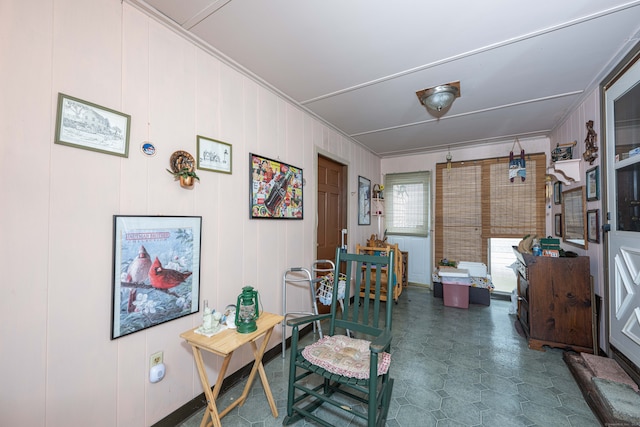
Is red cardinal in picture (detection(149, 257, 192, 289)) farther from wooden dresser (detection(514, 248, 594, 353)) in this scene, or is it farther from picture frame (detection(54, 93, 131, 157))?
wooden dresser (detection(514, 248, 594, 353))

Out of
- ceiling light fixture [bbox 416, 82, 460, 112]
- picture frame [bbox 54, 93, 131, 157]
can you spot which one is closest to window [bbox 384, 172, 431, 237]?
ceiling light fixture [bbox 416, 82, 460, 112]

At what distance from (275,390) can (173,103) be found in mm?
2296

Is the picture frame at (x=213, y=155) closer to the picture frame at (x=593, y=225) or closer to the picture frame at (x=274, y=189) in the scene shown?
the picture frame at (x=274, y=189)

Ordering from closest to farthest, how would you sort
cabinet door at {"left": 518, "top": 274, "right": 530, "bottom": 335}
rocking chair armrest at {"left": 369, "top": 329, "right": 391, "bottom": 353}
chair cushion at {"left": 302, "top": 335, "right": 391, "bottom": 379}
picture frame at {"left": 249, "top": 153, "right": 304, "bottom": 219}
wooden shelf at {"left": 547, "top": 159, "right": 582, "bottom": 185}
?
rocking chair armrest at {"left": 369, "top": 329, "right": 391, "bottom": 353}, chair cushion at {"left": 302, "top": 335, "right": 391, "bottom": 379}, picture frame at {"left": 249, "top": 153, "right": 304, "bottom": 219}, wooden shelf at {"left": 547, "top": 159, "right": 582, "bottom": 185}, cabinet door at {"left": 518, "top": 274, "right": 530, "bottom": 335}

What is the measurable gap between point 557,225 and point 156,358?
4837 millimetres

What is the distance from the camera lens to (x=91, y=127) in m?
1.29

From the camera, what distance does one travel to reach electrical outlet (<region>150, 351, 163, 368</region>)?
1540 millimetres

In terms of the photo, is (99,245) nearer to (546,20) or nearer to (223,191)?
(223,191)

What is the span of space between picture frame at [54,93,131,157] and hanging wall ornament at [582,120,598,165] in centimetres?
387

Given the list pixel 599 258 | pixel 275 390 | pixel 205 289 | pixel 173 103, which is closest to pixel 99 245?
pixel 205 289

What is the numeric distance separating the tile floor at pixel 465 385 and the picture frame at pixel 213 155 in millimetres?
1777

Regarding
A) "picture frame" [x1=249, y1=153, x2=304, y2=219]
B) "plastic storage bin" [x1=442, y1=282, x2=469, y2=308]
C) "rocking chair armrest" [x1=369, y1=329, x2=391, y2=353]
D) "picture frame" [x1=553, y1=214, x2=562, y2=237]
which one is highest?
"picture frame" [x1=249, y1=153, x2=304, y2=219]

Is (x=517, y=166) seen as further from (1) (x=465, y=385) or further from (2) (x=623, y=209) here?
(1) (x=465, y=385)

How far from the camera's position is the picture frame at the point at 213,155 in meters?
1.81
